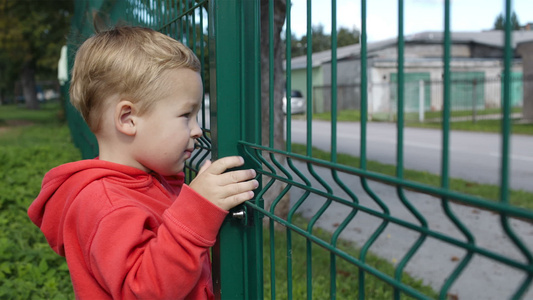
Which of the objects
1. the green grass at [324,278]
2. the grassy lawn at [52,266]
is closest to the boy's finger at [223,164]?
the grassy lawn at [52,266]

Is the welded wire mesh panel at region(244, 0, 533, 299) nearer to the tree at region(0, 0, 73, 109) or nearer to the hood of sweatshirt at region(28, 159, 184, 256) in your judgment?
the hood of sweatshirt at region(28, 159, 184, 256)

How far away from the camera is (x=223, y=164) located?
1346 mm

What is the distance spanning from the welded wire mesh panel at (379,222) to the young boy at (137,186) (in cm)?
16

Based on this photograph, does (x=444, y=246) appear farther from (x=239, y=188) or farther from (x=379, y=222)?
(x=239, y=188)

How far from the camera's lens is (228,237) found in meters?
1.45

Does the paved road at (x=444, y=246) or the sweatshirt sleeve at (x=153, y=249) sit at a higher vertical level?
the sweatshirt sleeve at (x=153, y=249)

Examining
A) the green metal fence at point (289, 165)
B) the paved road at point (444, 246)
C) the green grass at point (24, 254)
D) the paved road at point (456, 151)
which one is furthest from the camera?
the paved road at point (456, 151)

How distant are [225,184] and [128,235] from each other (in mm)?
257

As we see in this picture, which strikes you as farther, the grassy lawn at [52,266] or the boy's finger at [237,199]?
the grassy lawn at [52,266]

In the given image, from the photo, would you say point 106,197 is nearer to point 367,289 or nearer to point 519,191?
point 367,289

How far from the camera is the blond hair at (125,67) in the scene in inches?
53.4

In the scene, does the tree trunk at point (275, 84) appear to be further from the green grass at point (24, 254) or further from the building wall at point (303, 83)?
the green grass at point (24, 254)

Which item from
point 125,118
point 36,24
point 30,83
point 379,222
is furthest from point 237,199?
point 30,83

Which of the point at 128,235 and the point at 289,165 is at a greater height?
the point at 289,165
